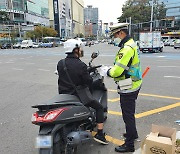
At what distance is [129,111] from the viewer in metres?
3.46

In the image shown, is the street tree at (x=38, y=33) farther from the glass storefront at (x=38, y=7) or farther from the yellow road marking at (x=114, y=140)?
the yellow road marking at (x=114, y=140)

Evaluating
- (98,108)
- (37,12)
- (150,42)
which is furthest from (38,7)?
(98,108)

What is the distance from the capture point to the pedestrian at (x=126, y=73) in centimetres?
320

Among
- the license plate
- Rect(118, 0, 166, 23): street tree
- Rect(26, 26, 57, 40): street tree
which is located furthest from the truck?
Rect(26, 26, 57, 40): street tree

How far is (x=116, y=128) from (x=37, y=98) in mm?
3095

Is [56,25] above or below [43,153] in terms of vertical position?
above

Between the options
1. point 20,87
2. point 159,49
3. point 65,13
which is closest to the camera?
point 20,87

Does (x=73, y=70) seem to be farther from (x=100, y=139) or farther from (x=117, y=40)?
(x=100, y=139)

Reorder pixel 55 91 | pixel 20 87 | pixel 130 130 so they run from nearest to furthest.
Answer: pixel 130 130
pixel 55 91
pixel 20 87

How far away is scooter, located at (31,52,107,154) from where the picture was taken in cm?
274

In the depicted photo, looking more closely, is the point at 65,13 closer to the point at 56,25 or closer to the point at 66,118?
the point at 56,25

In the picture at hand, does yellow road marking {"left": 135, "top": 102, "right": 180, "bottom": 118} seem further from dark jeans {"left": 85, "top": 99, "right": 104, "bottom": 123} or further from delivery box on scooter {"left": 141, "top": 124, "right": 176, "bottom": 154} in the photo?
delivery box on scooter {"left": 141, "top": 124, "right": 176, "bottom": 154}

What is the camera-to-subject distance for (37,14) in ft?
323

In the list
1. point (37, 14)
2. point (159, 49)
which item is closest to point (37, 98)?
point (159, 49)
